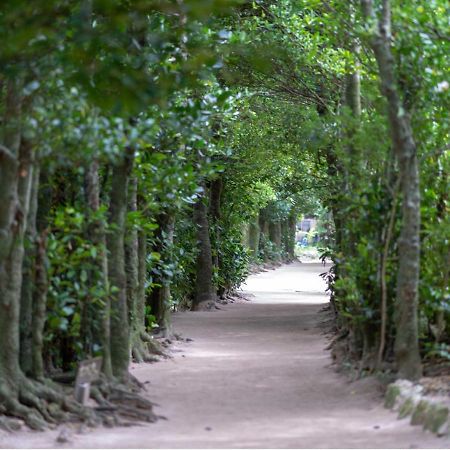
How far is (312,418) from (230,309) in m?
16.9

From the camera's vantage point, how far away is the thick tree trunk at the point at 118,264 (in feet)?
37.2

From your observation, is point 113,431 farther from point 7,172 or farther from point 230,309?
point 230,309

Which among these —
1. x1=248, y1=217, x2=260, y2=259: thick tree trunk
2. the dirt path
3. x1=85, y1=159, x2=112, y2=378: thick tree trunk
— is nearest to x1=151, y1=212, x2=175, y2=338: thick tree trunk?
the dirt path

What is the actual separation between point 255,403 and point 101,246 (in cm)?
264

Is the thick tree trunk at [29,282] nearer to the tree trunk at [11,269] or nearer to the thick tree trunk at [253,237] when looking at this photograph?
the tree trunk at [11,269]

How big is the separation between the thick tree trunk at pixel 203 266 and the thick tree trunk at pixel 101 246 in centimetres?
1446

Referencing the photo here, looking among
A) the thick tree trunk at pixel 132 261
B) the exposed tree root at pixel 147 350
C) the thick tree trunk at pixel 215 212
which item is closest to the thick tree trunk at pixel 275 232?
the thick tree trunk at pixel 215 212

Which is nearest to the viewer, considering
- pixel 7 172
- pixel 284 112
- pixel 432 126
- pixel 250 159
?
pixel 7 172

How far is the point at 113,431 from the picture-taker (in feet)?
30.4

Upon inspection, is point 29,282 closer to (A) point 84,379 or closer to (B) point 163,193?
(A) point 84,379

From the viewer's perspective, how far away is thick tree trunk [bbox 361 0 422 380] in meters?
10.5

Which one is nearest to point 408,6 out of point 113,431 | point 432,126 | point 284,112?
point 432,126

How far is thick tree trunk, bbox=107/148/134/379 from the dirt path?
0.64 m

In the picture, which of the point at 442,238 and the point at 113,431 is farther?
the point at 442,238
